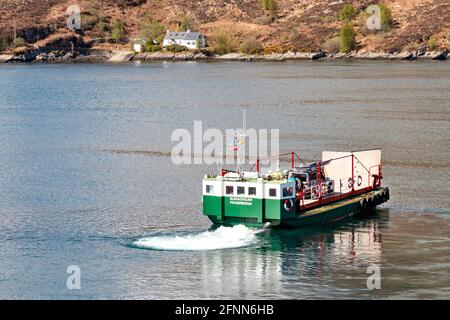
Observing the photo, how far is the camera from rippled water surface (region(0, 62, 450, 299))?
46.8 metres

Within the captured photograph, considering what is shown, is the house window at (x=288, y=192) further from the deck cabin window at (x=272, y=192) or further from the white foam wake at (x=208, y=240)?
the white foam wake at (x=208, y=240)

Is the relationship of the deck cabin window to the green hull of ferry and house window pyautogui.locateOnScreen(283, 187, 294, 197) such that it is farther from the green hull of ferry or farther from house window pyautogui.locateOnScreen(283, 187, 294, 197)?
house window pyautogui.locateOnScreen(283, 187, 294, 197)

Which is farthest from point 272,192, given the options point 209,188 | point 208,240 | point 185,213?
point 185,213

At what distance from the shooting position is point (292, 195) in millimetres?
54875

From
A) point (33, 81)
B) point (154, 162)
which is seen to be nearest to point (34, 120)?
point (154, 162)

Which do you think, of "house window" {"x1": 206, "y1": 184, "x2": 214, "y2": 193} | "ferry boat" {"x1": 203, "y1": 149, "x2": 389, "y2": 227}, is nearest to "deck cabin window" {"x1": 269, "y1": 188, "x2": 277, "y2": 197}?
"ferry boat" {"x1": 203, "y1": 149, "x2": 389, "y2": 227}

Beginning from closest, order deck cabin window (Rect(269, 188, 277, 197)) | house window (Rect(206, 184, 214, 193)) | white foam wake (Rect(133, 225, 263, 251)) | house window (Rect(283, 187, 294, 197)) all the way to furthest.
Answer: white foam wake (Rect(133, 225, 263, 251)), deck cabin window (Rect(269, 188, 277, 197)), house window (Rect(283, 187, 294, 197)), house window (Rect(206, 184, 214, 193))

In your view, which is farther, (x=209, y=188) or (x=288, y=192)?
(x=209, y=188)

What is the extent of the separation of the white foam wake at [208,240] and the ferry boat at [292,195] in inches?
27.7

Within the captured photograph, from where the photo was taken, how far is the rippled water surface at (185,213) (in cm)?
4675

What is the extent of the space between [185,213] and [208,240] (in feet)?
23.9

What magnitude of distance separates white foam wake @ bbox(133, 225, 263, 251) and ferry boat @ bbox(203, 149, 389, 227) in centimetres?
70

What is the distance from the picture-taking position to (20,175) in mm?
75062

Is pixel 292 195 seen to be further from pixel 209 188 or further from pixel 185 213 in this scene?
pixel 185 213
